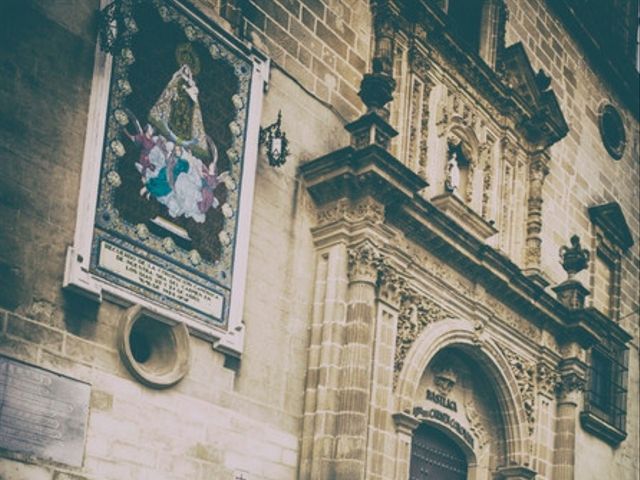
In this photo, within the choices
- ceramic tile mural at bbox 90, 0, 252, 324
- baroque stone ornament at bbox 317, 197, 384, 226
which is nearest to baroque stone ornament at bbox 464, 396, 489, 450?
baroque stone ornament at bbox 317, 197, 384, 226

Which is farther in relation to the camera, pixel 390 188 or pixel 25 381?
pixel 390 188

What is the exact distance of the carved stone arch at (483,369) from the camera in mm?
15711

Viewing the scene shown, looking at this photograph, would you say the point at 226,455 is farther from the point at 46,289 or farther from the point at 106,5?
the point at 106,5

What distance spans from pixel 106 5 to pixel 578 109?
11.9 meters

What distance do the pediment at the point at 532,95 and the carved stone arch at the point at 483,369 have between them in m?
3.93

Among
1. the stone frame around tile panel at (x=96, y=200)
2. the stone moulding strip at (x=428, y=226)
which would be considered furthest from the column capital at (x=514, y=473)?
the stone frame around tile panel at (x=96, y=200)

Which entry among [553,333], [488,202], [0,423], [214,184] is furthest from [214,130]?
[553,333]

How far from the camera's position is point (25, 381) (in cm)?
1130

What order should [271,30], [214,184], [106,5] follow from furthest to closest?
1. [271,30]
2. [214,184]
3. [106,5]

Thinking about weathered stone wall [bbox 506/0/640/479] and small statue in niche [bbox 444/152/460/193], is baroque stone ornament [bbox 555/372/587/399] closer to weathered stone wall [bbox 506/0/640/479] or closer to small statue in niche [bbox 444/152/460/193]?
weathered stone wall [bbox 506/0/640/479]

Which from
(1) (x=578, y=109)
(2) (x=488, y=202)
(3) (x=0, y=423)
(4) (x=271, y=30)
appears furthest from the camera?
(1) (x=578, y=109)

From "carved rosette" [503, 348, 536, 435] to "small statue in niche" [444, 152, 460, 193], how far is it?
97.1 inches

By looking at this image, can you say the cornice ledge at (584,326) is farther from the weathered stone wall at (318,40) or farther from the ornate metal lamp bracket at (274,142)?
the ornate metal lamp bracket at (274,142)

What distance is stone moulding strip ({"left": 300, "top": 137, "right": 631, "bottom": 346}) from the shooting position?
49.5 ft
